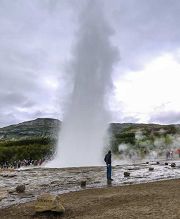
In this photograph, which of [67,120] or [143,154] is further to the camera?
[143,154]

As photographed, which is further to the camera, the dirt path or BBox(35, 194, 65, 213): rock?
BBox(35, 194, 65, 213): rock

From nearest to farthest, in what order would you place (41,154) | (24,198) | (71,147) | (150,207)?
(150,207), (24,198), (71,147), (41,154)

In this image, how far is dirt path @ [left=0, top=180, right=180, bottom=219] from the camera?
13055 millimetres

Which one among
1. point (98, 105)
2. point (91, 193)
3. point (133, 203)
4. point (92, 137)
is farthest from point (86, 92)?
point (133, 203)

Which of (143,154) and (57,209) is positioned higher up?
(143,154)

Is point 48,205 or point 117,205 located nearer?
point 48,205

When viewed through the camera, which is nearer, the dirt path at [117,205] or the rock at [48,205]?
the dirt path at [117,205]

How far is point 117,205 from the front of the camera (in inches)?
598

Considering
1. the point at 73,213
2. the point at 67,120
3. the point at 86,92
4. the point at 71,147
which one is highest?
the point at 86,92

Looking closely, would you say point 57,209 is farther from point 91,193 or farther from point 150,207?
point 91,193

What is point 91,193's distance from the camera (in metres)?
19.3

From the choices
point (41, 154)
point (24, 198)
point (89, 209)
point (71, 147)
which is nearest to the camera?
point (89, 209)

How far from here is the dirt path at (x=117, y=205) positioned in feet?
42.8

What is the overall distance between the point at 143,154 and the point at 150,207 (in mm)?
63394
